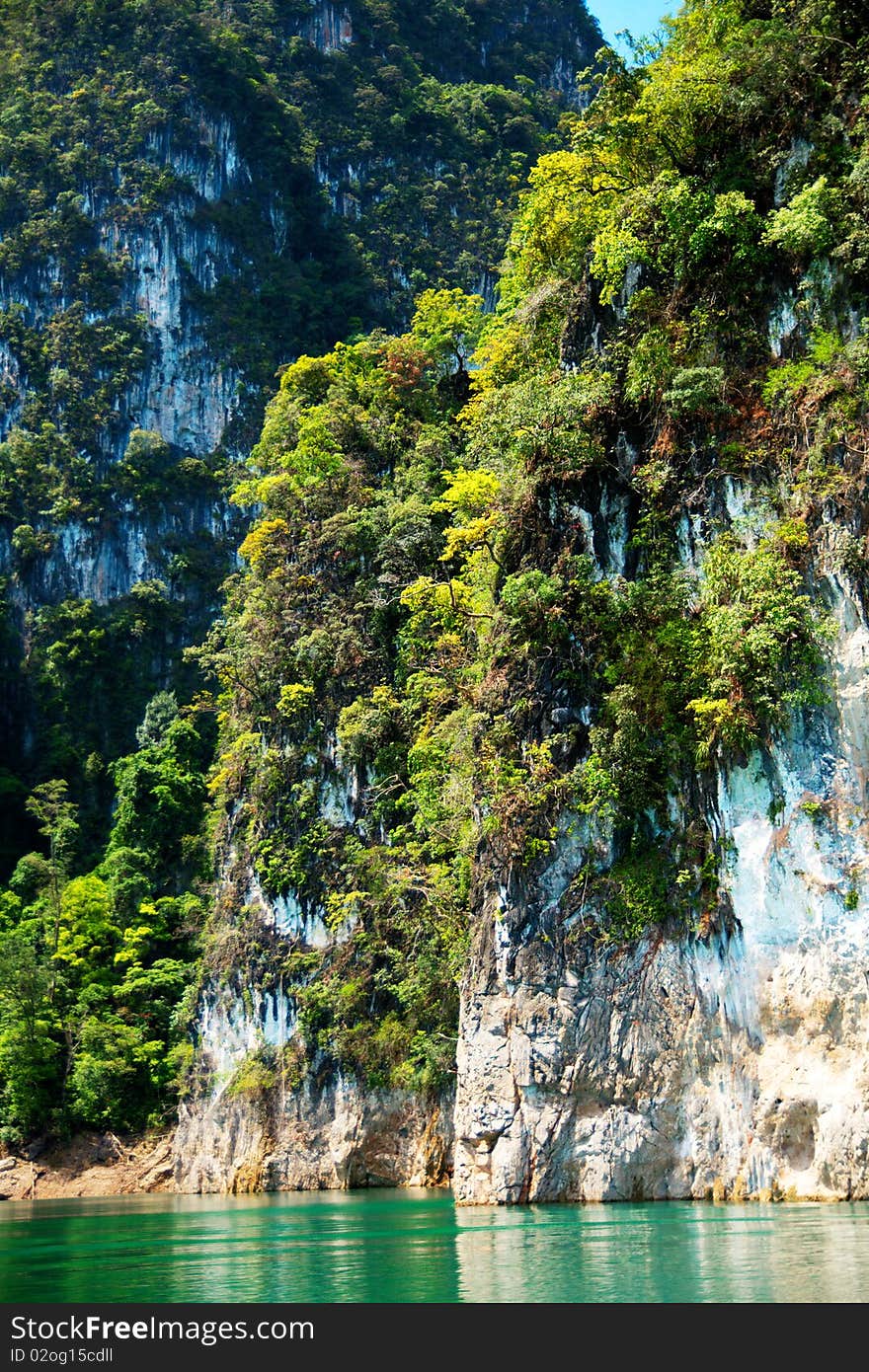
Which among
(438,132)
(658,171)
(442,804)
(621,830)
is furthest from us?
(438,132)

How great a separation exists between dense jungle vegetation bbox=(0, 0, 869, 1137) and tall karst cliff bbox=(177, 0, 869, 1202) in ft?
0.21

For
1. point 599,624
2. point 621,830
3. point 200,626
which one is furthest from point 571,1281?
point 200,626

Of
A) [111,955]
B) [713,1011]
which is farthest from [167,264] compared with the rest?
[713,1011]

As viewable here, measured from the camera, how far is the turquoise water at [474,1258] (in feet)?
32.8

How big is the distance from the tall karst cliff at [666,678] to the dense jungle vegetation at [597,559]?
6 centimetres

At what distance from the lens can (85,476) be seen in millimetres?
60375

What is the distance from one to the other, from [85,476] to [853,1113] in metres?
50.7

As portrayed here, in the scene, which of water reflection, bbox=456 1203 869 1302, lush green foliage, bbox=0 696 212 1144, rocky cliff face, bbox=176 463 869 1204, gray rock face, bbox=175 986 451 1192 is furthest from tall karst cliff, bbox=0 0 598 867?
water reflection, bbox=456 1203 869 1302

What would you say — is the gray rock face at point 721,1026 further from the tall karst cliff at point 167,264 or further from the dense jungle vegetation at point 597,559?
the tall karst cliff at point 167,264

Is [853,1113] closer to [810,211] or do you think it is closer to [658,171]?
[810,211]

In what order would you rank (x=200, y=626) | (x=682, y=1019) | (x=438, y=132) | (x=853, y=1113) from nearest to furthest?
(x=853, y=1113), (x=682, y=1019), (x=200, y=626), (x=438, y=132)

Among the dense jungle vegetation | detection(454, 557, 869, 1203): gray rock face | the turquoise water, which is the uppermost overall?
the dense jungle vegetation

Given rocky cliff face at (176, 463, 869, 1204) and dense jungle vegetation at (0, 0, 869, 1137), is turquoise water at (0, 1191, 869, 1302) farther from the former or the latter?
dense jungle vegetation at (0, 0, 869, 1137)

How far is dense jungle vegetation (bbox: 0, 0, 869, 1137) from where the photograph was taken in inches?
749
